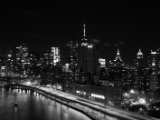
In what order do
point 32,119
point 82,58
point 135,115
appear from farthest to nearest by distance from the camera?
point 82,58 → point 32,119 → point 135,115

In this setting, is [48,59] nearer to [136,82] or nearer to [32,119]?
[136,82]

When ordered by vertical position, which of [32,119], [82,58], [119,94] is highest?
[82,58]

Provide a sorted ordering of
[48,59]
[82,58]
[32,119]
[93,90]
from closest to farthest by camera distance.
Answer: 1. [32,119]
2. [93,90]
3. [82,58]
4. [48,59]

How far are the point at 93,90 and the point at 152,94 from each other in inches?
123

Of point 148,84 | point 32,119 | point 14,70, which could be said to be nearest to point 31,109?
point 32,119

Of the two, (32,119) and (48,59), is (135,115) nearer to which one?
(32,119)

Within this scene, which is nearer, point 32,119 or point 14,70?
point 32,119

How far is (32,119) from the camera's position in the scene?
9.11 metres

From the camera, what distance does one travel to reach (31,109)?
11.2 meters

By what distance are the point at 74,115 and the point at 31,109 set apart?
276 centimetres

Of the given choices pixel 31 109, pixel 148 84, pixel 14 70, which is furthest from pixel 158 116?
pixel 14 70

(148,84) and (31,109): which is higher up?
(148,84)

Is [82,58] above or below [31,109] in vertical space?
above

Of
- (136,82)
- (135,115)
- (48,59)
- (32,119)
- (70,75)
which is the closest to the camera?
(135,115)
